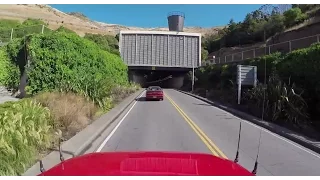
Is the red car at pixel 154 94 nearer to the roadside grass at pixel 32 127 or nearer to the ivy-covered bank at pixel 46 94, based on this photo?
the ivy-covered bank at pixel 46 94

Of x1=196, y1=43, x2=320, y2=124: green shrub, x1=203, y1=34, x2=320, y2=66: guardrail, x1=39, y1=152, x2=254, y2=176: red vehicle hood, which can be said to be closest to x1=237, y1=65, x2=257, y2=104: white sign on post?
x1=203, y1=34, x2=320, y2=66: guardrail

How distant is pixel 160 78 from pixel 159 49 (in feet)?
115

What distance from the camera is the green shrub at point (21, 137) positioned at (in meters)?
7.50

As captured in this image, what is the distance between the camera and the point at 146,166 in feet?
14.6

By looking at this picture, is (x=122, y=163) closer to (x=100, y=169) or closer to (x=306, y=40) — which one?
(x=100, y=169)

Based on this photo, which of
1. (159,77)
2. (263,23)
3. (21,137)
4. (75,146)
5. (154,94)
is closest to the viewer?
(21,137)

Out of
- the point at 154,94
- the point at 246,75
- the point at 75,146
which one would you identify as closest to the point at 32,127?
the point at 75,146

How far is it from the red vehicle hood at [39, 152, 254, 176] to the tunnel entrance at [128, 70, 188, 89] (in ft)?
237

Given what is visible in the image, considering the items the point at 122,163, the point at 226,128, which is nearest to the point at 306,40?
the point at 226,128

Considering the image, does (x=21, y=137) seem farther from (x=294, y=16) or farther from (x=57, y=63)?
(x=294, y=16)

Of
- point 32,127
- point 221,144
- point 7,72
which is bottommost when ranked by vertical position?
point 221,144

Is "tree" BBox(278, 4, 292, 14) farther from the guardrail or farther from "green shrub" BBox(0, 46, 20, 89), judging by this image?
"green shrub" BBox(0, 46, 20, 89)

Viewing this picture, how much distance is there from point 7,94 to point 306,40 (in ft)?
63.9
